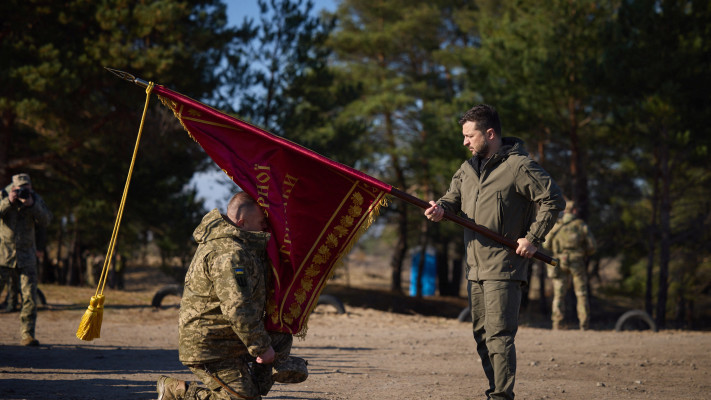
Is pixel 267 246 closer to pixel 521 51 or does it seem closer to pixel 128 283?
pixel 521 51

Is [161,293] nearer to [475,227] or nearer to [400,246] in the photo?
[475,227]

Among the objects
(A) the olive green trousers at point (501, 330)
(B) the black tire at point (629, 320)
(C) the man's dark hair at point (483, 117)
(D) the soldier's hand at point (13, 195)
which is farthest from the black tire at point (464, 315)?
(C) the man's dark hair at point (483, 117)

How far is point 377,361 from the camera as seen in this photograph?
848 centimetres

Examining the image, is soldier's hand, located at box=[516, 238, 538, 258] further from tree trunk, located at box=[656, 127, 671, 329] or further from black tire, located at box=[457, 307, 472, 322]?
tree trunk, located at box=[656, 127, 671, 329]

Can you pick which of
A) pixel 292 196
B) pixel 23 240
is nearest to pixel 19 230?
pixel 23 240

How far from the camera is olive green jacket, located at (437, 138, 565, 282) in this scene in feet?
15.7

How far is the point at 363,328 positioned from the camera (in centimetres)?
1272

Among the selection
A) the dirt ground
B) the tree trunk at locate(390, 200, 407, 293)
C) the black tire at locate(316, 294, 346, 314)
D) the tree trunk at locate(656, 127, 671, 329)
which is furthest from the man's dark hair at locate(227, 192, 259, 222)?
the tree trunk at locate(390, 200, 407, 293)

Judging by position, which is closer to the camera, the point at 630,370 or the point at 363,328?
the point at 630,370

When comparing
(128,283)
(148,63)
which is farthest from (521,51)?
(128,283)

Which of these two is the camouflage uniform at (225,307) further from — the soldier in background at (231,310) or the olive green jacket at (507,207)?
the olive green jacket at (507,207)

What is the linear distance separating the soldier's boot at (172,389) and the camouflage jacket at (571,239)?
31.9 feet

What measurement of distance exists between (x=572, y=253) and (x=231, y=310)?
10.2 m

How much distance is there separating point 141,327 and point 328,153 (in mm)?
10519
